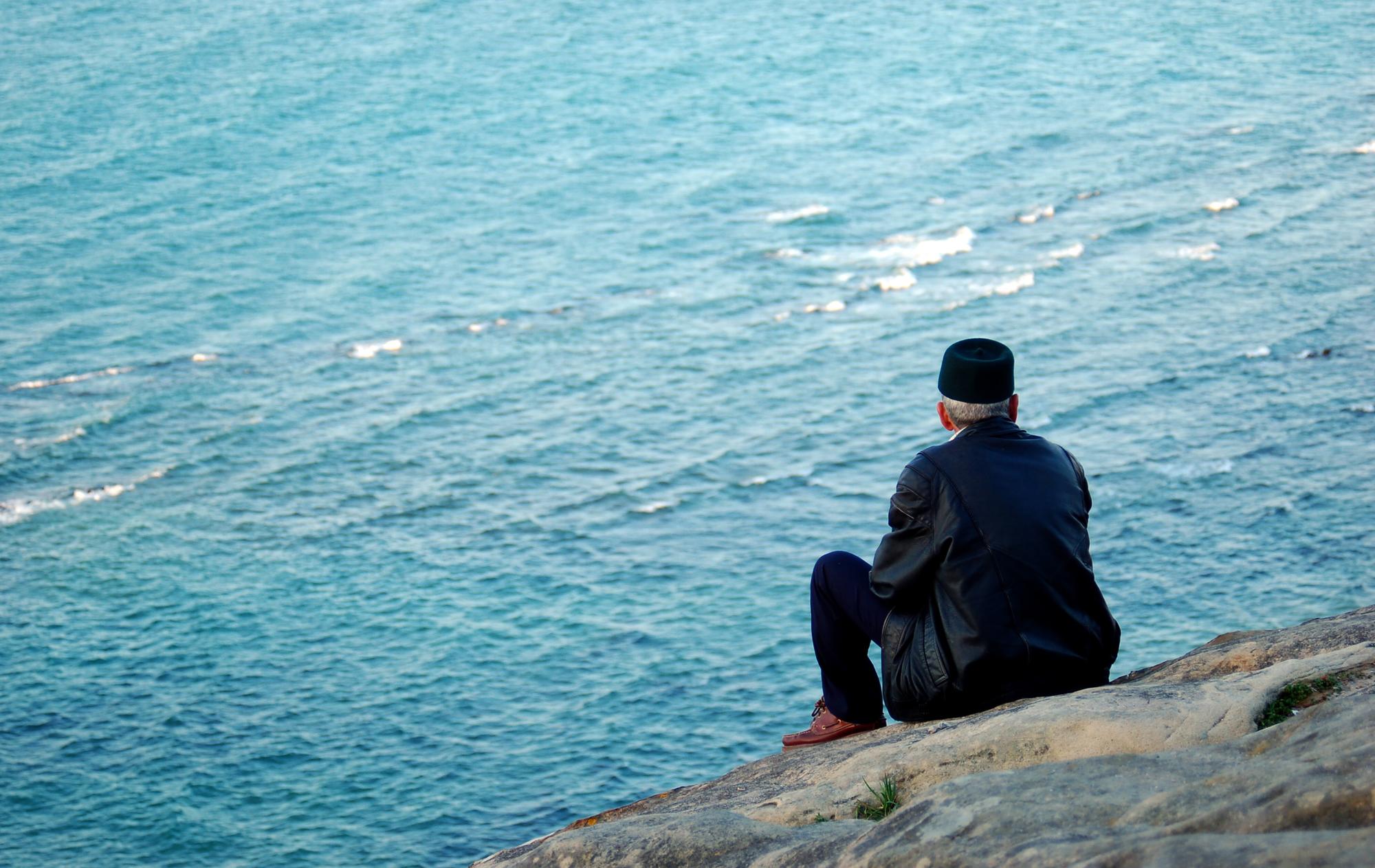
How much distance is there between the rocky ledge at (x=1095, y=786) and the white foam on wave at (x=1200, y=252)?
17218 mm

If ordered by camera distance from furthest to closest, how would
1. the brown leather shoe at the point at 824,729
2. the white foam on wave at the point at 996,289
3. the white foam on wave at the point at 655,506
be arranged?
1. the white foam on wave at the point at 996,289
2. the white foam on wave at the point at 655,506
3. the brown leather shoe at the point at 824,729

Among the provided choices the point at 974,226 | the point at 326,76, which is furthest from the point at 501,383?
the point at 326,76

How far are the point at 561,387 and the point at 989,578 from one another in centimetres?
1463

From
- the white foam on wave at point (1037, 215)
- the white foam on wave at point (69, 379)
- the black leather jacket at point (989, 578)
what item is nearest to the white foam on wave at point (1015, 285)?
the white foam on wave at point (1037, 215)

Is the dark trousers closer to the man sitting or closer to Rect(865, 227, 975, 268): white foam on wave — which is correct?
the man sitting

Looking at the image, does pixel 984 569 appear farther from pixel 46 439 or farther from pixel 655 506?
pixel 46 439

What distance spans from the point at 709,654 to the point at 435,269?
45.0 ft

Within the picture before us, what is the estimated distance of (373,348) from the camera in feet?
70.4

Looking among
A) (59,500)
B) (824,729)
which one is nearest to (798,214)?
(59,500)

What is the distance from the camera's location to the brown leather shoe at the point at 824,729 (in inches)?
248

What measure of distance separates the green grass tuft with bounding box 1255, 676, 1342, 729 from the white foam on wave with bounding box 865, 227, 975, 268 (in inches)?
743

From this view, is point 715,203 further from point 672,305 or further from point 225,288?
point 225,288

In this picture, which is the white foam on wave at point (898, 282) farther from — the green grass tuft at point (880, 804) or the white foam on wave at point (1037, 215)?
the green grass tuft at point (880, 804)

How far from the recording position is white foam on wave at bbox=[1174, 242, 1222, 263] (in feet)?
74.2
